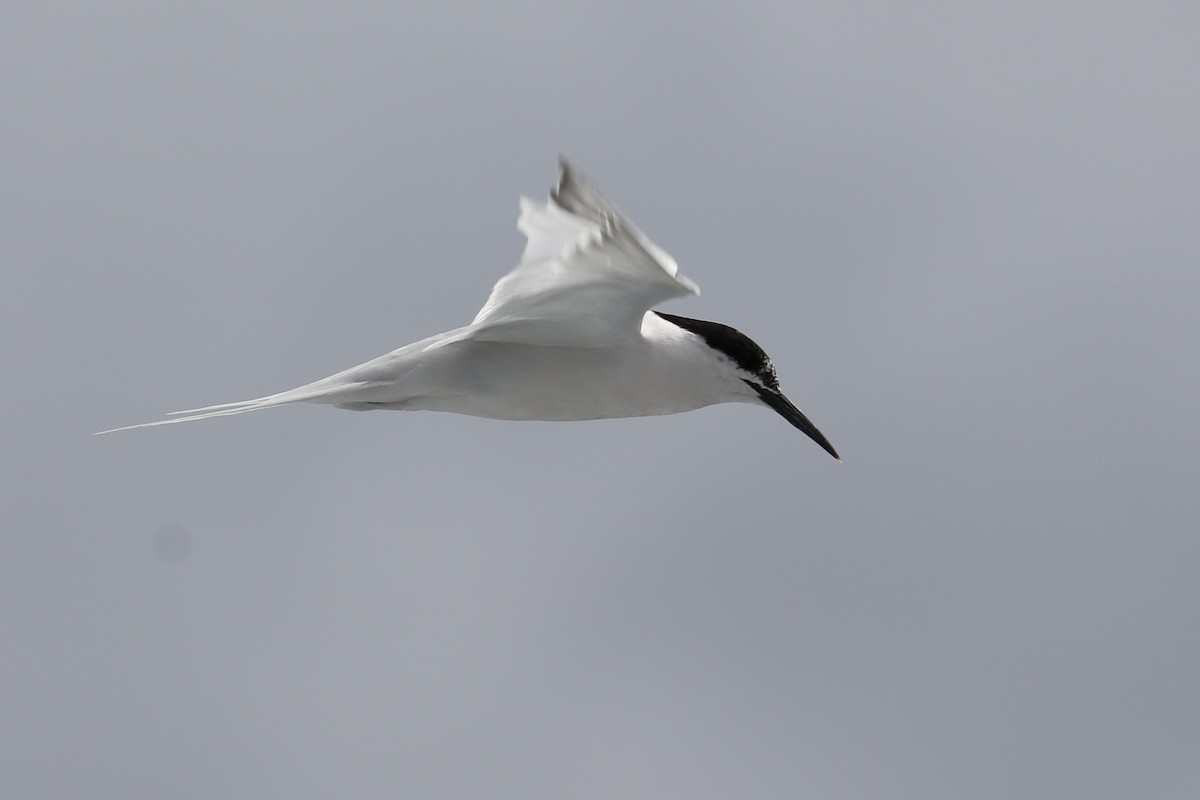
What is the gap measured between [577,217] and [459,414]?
2.01 meters

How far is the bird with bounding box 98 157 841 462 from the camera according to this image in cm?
536

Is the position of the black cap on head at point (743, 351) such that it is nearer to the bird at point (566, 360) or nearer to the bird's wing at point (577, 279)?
the bird at point (566, 360)

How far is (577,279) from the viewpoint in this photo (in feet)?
17.5

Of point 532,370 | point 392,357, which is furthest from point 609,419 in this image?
point 392,357

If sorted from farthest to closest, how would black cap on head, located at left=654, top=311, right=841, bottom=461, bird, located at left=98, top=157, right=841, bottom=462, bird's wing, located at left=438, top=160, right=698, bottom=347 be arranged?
black cap on head, located at left=654, top=311, right=841, bottom=461, bird, located at left=98, top=157, right=841, bottom=462, bird's wing, located at left=438, top=160, right=698, bottom=347

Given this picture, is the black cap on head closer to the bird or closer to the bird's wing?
the bird

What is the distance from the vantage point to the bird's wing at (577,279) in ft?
16.0

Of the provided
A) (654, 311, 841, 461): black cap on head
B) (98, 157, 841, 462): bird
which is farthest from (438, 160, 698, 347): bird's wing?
(654, 311, 841, 461): black cap on head

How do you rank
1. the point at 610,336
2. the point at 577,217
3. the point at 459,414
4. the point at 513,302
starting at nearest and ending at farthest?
the point at 577,217 → the point at 513,302 → the point at 610,336 → the point at 459,414

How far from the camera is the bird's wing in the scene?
4883mm

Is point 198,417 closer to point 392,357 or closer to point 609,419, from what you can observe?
point 392,357

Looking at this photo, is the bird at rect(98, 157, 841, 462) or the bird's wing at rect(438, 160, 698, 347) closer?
the bird's wing at rect(438, 160, 698, 347)

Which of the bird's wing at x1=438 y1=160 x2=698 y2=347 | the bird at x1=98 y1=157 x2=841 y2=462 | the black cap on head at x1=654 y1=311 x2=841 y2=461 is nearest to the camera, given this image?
the bird's wing at x1=438 y1=160 x2=698 y2=347

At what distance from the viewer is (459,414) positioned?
6.69m
